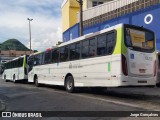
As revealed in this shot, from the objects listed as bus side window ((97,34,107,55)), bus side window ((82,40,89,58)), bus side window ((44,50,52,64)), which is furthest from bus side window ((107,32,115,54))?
bus side window ((44,50,52,64))

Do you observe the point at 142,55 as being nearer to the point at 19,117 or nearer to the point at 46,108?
the point at 46,108

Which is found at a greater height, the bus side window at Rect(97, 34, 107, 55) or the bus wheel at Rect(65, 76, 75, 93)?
the bus side window at Rect(97, 34, 107, 55)

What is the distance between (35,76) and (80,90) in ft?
25.5

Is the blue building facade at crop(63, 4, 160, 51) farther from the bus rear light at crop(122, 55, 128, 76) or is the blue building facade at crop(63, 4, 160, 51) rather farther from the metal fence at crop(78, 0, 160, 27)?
the bus rear light at crop(122, 55, 128, 76)

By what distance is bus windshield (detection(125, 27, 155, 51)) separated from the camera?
13.5 m

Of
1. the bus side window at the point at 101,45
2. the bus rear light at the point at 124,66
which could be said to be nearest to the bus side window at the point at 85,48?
the bus side window at the point at 101,45

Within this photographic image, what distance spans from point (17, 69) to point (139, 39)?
21092 millimetres

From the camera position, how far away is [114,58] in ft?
44.1

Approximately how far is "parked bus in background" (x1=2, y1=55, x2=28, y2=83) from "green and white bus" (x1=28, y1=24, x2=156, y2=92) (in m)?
13.5

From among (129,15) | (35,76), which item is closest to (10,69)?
(35,76)

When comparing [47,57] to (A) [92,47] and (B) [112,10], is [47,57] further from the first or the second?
(B) [112,10]

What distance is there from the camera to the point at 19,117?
33.2ft

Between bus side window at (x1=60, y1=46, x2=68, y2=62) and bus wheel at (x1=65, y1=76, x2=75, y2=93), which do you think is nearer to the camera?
bus wheel at (x1=65, y1=76, x2=75, y2=93)

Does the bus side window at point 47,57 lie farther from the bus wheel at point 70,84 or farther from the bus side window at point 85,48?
the bus side window at point 85,48
